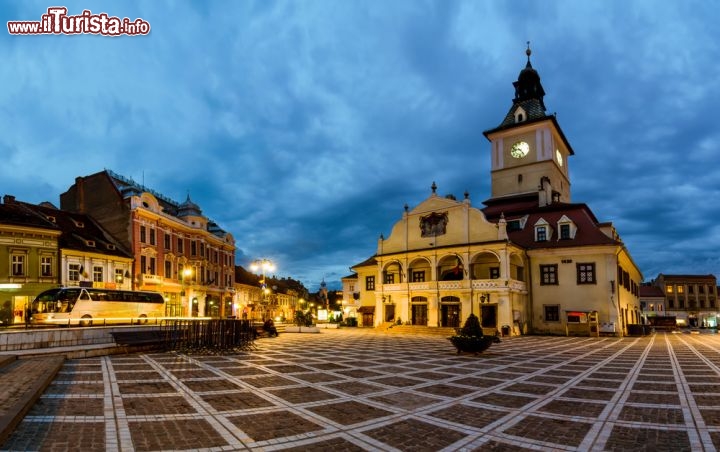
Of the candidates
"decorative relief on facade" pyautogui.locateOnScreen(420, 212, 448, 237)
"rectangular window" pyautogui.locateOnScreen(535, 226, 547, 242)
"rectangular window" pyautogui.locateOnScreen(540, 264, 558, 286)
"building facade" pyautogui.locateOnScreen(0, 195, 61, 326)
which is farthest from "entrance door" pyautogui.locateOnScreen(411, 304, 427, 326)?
"building facade" pyautogui.locateOnScreen(0, 195, 61, 326)

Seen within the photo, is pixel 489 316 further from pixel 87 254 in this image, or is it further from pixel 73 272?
pixel 73 272

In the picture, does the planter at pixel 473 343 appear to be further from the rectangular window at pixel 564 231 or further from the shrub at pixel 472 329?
the rectangular window at pixel 564 231

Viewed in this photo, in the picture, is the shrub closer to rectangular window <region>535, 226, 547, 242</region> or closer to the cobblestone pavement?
the cobblestone pavement

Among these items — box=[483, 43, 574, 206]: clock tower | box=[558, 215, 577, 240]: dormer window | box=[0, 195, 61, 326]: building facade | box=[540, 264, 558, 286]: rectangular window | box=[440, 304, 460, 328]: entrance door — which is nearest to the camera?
box=[0, 195, 61, 326]: building facade

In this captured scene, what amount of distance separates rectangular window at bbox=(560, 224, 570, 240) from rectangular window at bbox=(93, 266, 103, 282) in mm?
39386

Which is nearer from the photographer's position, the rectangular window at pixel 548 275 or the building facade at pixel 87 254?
the building facade at pixel 87 254

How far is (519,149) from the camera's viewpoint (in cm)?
5056

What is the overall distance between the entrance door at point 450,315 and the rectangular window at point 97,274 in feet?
96.0

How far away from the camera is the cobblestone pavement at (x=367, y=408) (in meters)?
6.53

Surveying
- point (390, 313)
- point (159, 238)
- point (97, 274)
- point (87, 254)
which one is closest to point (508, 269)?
point (390, 313)

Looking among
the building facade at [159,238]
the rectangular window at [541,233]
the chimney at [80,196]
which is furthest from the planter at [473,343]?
the chimney at [80,196]

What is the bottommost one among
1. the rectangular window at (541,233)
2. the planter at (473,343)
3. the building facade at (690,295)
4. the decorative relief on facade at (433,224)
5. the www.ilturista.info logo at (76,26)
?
the building facade at (690,295)

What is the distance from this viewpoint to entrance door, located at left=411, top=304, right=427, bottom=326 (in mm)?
39906

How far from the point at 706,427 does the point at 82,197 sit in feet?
168
